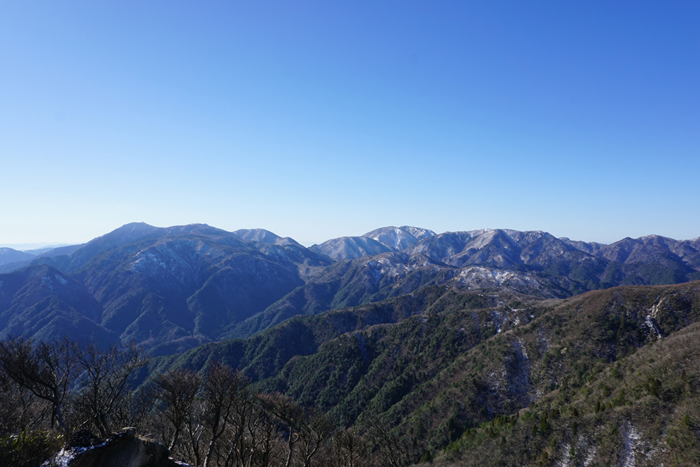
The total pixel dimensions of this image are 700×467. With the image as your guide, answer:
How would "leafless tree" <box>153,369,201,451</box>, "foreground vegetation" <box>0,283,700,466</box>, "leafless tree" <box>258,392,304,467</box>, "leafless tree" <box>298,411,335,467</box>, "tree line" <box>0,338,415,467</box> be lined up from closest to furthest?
1. "leafless tree" <box>153,369,201,451</box>
2. "tree line" <box>0,338,415,467</box>
3. "foreground vegetation" <box>0,283,700,466</box>
4. "leafless tree" <box>298,411,335,467</box>
5. "leafless tree" <box>258,392,304,467</box>

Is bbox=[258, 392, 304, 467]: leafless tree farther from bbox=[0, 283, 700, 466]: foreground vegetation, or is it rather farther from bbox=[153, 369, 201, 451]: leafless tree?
bbox=[153, 369, 201, 451]: leafless tree

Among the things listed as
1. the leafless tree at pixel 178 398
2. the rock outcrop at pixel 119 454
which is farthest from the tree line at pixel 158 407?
the rock outcrop at pixel 119 454

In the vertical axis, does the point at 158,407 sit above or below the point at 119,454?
below

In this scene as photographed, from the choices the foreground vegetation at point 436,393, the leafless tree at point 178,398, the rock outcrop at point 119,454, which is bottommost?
the foreground vegetation at point 436,393

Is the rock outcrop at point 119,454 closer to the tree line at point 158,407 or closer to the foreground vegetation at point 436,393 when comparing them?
the tree line at point 158,407

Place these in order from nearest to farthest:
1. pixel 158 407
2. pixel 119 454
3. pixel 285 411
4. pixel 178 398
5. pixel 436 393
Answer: pixel 119 454 → pixel 178 398 → pixel 158 407 → pixel 285 411 → pixel 436 393

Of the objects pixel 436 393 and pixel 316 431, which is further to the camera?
pixel 436 393

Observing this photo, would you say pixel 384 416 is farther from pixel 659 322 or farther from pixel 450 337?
pixel 659 322

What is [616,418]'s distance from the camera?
3734 centimetres

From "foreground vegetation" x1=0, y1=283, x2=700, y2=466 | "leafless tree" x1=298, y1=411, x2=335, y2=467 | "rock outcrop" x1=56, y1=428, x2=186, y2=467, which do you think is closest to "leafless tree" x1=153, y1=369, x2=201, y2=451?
"foreground vegetation" x1=0, y1=283, x2=700, y2=466

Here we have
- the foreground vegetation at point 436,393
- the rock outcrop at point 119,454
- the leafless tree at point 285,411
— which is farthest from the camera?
the leafless tree at point 285,411

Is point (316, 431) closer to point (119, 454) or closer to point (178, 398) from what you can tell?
point (178, 398)

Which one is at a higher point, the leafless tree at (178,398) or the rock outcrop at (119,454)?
the rock outcrop at (119,454)

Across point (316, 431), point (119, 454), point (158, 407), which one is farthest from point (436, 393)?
point (119, 454)
